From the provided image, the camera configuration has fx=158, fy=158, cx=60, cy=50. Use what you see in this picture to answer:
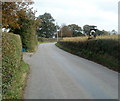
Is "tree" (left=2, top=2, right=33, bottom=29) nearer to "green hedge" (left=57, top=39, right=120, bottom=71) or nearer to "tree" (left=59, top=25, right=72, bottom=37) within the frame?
"green hedge" (left=57, top=39, right=120, bottom=71)

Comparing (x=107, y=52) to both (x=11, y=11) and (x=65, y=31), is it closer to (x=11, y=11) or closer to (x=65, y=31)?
(x=11, y=11)

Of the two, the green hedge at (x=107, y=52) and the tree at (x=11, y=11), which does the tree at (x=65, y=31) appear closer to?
the green hedge at (x=107, y=52)

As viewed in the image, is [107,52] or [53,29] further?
[53,29]

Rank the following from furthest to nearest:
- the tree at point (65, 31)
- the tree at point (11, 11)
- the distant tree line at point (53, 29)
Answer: the distant tree line at point (53, 29) → the tree at point (65, 31) → the tree at point (11, 11)

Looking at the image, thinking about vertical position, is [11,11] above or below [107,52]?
above

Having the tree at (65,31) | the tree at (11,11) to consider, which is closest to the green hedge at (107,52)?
the tree at (11,11)

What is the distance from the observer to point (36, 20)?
20156 mm

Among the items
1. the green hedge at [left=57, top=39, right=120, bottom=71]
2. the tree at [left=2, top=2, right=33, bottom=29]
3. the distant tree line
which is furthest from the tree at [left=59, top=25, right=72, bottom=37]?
the tree at [left=2, top=2, right=33, bottom=29]

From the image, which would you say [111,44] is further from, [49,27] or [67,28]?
[49,27]

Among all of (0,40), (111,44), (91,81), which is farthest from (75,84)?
(111,44)

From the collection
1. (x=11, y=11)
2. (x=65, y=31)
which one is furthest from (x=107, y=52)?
(x=65, y=31)

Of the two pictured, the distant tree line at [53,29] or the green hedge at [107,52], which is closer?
the green hedge at [107,52]

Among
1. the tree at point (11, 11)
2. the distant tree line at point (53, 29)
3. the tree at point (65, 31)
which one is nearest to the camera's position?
the tree at point (11, 11)

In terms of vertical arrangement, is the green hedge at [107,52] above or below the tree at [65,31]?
below
